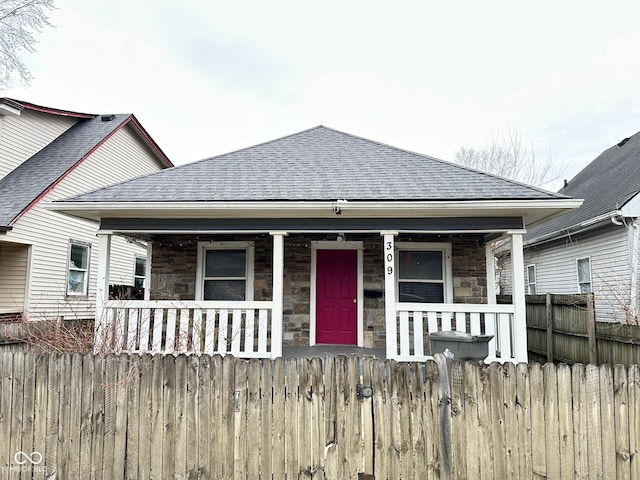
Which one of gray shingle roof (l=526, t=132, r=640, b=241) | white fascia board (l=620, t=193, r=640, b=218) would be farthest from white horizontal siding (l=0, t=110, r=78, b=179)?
white fascia board (l=620, t=193, r=640, b=218)

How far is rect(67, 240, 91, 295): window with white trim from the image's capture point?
12.3 m

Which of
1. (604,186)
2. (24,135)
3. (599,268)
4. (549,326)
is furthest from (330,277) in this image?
(24,135)

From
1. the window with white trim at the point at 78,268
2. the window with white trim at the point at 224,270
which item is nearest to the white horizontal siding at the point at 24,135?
the window with white trim at the point at 78,268

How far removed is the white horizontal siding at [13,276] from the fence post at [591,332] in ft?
41.4

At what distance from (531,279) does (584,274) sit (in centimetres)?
314

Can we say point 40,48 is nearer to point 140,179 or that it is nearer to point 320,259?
point 140,179

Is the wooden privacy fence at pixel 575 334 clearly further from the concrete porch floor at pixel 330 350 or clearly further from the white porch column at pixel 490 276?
the concrete porch floor at pixel 330 350

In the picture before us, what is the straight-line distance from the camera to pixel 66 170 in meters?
11.9

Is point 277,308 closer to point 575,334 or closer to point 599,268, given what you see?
point 575,334

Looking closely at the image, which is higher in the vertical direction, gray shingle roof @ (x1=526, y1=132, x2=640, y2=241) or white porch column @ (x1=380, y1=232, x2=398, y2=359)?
gray shingle roof @ (x1=526, y1=132, x2=640, y2=241)

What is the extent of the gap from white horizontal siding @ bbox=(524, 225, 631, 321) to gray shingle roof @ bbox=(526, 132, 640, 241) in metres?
0.54

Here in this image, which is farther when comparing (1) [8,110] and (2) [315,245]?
(1) [8,110]

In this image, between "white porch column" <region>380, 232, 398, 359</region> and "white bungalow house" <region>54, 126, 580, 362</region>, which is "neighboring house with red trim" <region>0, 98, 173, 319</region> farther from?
"white porch column" <region>380, 232, 398, 359</region>

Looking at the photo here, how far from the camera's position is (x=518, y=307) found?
610 centimetres
